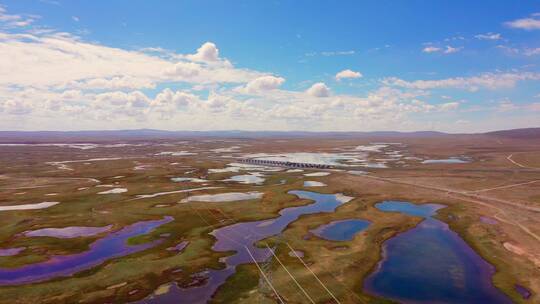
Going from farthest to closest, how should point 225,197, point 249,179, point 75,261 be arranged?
point 249,179
point 225,197
point 75,261

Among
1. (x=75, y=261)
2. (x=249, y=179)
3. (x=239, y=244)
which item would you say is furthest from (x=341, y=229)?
(x=249, y=179)

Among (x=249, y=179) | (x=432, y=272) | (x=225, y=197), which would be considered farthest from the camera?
(x=249, y=179)

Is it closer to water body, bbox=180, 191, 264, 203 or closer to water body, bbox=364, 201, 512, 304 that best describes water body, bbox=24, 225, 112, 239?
water body, bbox=180, 191, 264, 203

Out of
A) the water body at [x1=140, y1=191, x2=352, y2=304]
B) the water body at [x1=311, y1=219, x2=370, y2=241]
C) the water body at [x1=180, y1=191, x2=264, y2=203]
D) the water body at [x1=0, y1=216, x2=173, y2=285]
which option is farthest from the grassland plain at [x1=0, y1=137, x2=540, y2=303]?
the water body at [x1=180, y1=191, x2=264, y2=203]

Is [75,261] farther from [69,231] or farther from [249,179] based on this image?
[249,179]

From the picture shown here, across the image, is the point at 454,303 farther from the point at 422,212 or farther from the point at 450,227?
the point at 422,212
